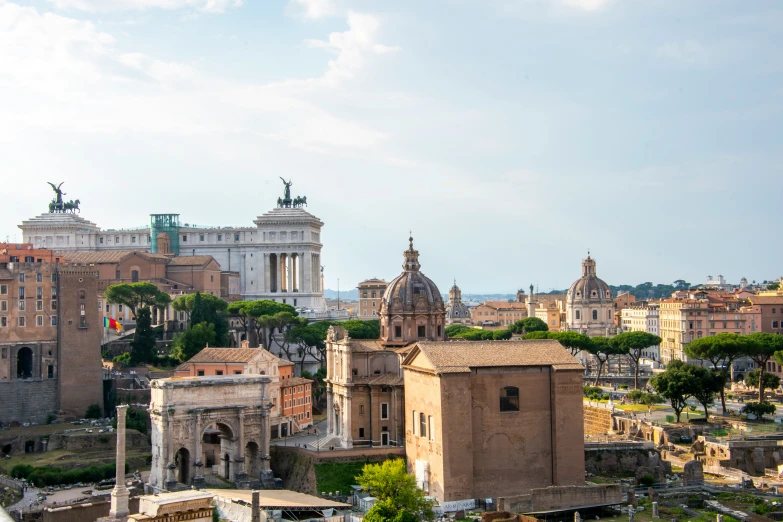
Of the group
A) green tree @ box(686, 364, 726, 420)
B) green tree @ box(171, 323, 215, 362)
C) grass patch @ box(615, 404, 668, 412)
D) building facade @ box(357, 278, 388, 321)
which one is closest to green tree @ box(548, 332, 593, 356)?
grass patch @ box(615, 404, 668, 412)

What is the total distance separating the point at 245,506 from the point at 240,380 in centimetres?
1523

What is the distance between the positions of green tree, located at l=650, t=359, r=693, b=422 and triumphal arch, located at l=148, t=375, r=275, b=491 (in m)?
27.7

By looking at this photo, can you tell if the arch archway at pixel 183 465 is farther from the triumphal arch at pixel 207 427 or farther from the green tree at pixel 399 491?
the green tree at pixel 399 491

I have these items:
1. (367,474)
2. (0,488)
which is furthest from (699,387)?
(0,488)

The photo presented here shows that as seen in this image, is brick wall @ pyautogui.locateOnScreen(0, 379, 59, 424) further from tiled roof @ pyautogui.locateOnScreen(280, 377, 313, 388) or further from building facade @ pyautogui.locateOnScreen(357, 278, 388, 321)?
building facade @ pyautogui.locateOnScreen(357, 278, 388, 321)

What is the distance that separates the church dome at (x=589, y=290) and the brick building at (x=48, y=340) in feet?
221

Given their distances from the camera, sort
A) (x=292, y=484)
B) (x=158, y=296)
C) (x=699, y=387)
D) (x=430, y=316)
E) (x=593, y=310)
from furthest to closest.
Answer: (x=593, y=310), (x=158, y=296), (x=699, y=387), (x=430, y=316), (x=292, y=484)

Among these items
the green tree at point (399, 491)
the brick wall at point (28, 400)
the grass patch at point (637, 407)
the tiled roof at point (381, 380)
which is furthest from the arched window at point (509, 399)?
the brick wall at point (28, 400)

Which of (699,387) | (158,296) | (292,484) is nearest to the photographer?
(292,484)

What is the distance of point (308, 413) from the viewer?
252 ft

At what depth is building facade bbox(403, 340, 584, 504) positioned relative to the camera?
2082 inches

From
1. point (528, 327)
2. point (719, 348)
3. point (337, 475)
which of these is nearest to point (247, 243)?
point (528, 327)

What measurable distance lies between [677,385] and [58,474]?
133 feet

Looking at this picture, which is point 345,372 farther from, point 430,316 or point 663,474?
point 663,474
